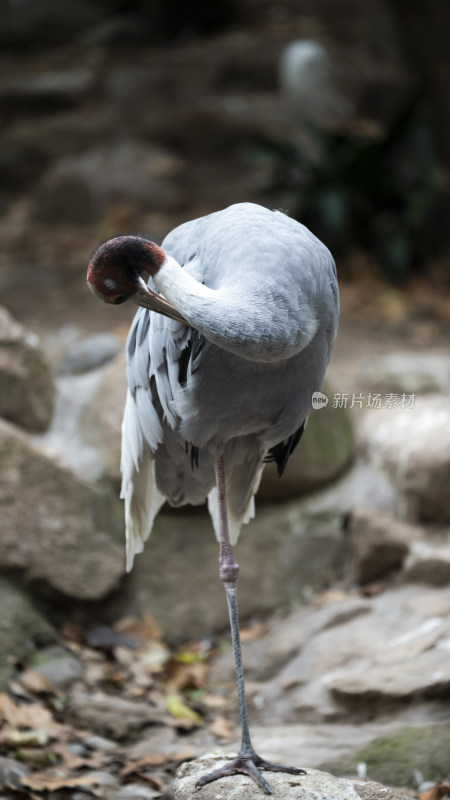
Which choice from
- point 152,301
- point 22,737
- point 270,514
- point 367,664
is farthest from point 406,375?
point 152,301

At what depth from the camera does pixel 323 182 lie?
7.91 m

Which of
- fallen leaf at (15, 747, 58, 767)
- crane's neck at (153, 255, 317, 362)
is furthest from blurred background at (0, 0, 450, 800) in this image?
crane's neck at (153, 255, 317, 362)

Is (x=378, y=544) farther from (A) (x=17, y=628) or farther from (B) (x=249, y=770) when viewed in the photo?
(B) (x=249, y=770)

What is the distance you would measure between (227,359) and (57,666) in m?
2.14

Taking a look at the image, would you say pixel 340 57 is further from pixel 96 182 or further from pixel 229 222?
pixel 229 222

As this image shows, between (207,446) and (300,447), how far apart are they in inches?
78.9

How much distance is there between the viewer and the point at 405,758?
3.39 meters

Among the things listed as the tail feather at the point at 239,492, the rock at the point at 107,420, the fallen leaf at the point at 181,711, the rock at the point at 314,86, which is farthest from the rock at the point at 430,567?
the rock at the point at 314,86

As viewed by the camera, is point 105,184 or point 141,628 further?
point 105,184

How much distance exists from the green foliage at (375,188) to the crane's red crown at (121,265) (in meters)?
5.39

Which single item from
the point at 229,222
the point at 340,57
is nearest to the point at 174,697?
the point at 229,222

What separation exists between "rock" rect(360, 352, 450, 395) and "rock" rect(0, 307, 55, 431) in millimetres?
1953

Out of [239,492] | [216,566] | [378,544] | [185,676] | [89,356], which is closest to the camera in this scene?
[239,492]

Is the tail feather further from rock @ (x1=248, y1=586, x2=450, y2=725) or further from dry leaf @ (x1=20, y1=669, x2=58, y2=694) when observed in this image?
dry leaf @ (x1=20, y1=669, x2=58, y2=694)
